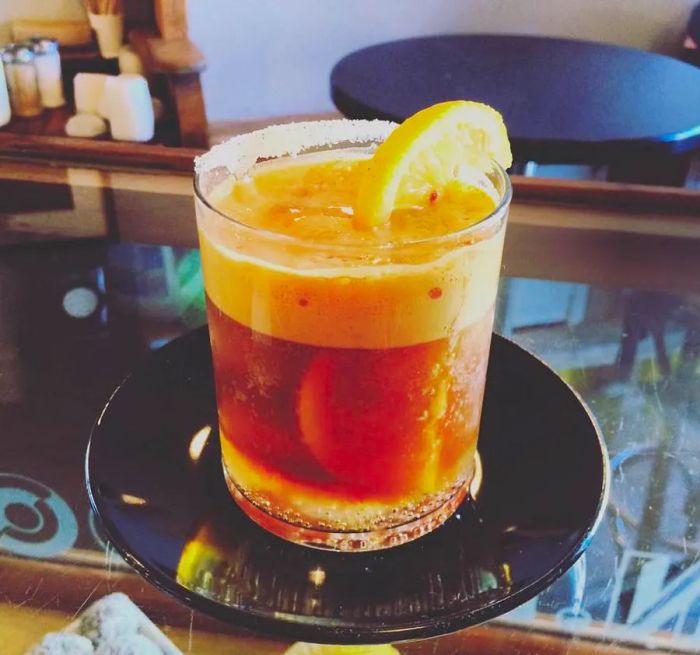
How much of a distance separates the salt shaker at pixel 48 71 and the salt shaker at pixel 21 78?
0.05 feet

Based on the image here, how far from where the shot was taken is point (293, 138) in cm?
61

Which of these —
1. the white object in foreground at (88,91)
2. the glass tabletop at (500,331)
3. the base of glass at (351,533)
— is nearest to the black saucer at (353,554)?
the base of glass at (351,533)

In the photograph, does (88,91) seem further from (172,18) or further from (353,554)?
(353,554)

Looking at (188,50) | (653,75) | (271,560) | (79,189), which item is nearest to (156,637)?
(271,560)

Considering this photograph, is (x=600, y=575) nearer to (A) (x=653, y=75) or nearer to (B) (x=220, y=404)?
(B) (x=220, y=404)

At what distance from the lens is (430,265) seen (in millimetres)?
446

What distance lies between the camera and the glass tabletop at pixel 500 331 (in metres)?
0.61

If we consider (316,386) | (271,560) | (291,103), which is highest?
(316,386)

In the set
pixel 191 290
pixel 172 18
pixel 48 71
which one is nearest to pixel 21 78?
pixel 48 71

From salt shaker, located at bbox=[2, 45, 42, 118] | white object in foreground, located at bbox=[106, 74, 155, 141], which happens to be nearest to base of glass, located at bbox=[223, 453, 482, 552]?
white object in foreground, located at bbox=[106, 74, 155, 141]

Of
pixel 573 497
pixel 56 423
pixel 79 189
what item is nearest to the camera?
pixel 573 497

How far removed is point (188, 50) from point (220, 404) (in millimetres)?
1854

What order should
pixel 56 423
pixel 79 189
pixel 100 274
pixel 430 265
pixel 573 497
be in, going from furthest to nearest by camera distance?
pixel 79 189
pixel 100 274
pixel 56 423
pixel 573 497
pixel 430 265

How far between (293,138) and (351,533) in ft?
0.97
